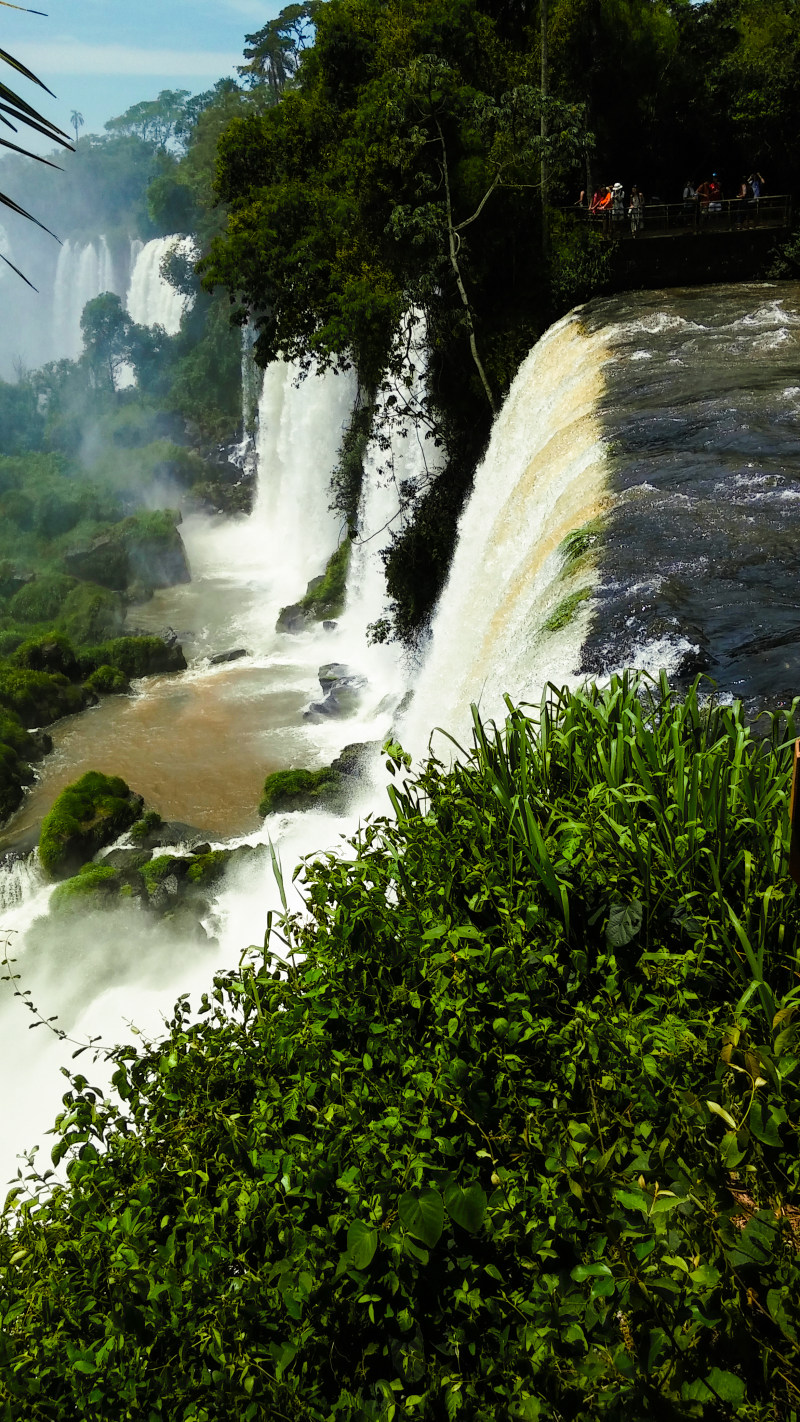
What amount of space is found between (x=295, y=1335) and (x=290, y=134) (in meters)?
19.0

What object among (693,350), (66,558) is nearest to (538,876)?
(693,350)

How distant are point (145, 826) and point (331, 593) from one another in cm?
856

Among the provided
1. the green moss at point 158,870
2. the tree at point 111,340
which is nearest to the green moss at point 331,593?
the green moss at point 158,870

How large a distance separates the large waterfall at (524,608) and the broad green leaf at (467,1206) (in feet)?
11.1

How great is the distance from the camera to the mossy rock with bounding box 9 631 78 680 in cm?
1923

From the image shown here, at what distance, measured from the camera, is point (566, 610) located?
20.7ft

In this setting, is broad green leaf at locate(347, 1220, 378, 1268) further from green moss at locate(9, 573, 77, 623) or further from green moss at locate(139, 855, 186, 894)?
green moss at locate(9, 573, 77, 623)

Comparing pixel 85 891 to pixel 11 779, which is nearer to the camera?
pixel 85 891

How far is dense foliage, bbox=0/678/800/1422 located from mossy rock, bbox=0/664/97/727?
597 inches

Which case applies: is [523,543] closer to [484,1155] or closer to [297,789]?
[297,789]

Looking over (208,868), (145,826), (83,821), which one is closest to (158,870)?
(208,868)

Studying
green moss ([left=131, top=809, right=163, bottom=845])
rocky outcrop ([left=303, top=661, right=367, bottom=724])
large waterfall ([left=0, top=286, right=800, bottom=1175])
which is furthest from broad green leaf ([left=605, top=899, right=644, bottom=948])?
rocky outcrop ([left=303, top=661, right=367, bottom=724])

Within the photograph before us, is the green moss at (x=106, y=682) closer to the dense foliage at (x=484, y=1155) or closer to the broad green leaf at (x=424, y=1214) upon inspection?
the dense foliage at (x=484, y=1155)

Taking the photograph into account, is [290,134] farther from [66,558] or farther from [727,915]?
[727,915]
